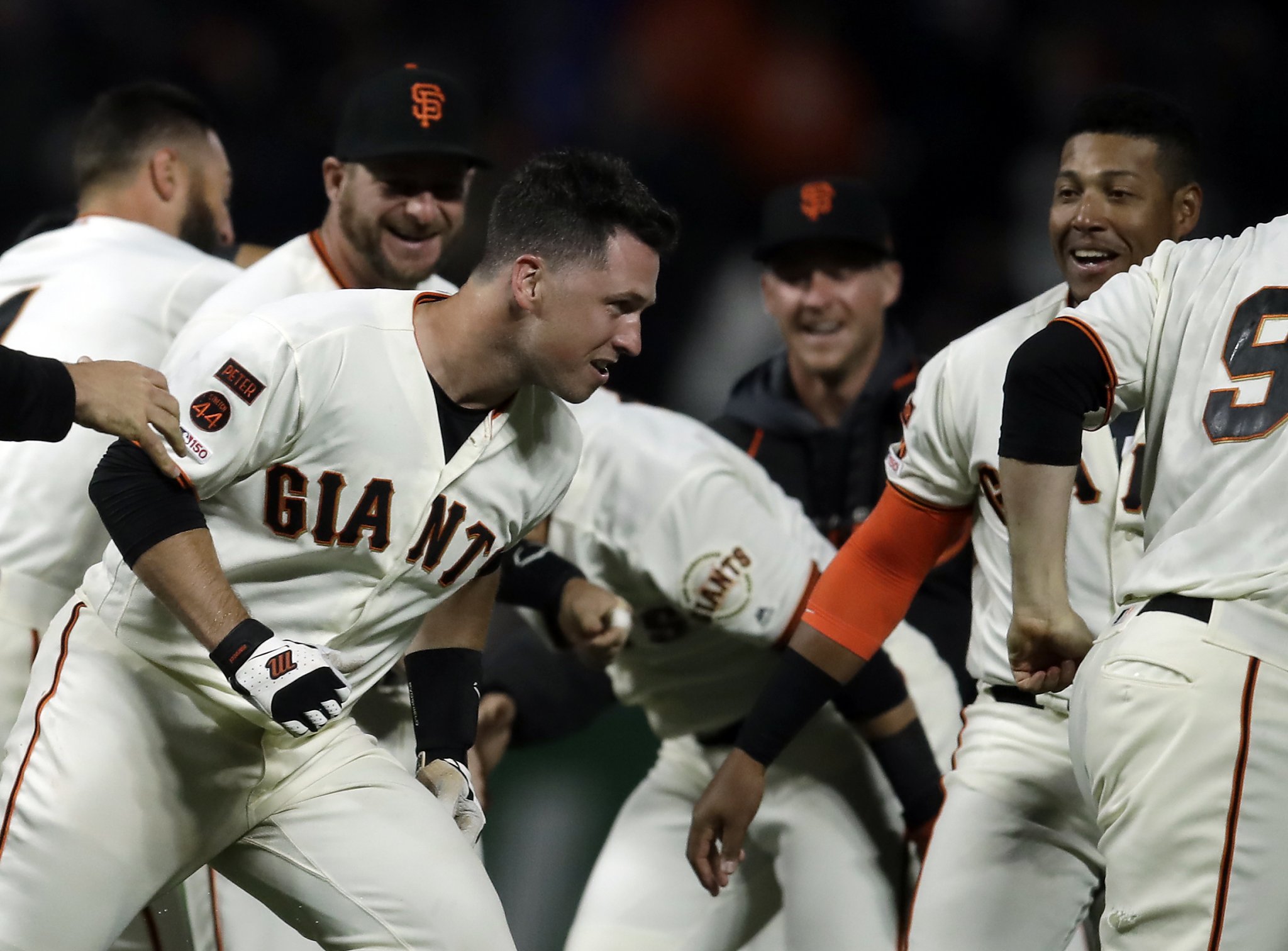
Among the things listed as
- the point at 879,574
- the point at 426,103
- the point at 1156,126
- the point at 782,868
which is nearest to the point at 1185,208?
the point at 1156,126

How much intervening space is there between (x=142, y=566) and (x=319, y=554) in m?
0.31

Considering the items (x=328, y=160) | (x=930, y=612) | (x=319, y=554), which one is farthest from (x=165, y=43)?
(x=319, y=554)

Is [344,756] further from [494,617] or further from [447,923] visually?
[494,617]

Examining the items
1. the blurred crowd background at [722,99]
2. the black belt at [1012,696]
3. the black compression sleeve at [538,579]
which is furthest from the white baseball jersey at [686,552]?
the blurred crowd background at [722,99]

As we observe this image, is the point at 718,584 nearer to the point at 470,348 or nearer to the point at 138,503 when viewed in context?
the point at 470,348

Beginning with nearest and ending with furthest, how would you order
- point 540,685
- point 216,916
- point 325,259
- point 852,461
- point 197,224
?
point 216,916
point 325,259
point 197,224
point 540,685
point 852,461

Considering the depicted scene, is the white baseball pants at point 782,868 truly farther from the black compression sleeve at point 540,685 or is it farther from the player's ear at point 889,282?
the player's ear at point 889,282

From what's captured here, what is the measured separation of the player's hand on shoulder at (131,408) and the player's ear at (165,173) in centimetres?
171

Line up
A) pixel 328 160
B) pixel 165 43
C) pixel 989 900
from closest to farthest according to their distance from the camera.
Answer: pixel 989 900 < pixel 328 160 < pixel 165 43

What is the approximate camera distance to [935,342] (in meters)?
6.34

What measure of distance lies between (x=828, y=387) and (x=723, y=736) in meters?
1.32

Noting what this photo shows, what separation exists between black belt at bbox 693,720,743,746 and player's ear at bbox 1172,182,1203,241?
59.3 inches

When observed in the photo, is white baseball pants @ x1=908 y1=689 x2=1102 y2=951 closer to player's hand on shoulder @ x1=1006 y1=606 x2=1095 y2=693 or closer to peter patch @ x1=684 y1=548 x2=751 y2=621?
player's hand on shoulder @ x1=1006 y1=606 x2=1095 y2=693

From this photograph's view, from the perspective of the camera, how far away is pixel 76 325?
10.9ft
